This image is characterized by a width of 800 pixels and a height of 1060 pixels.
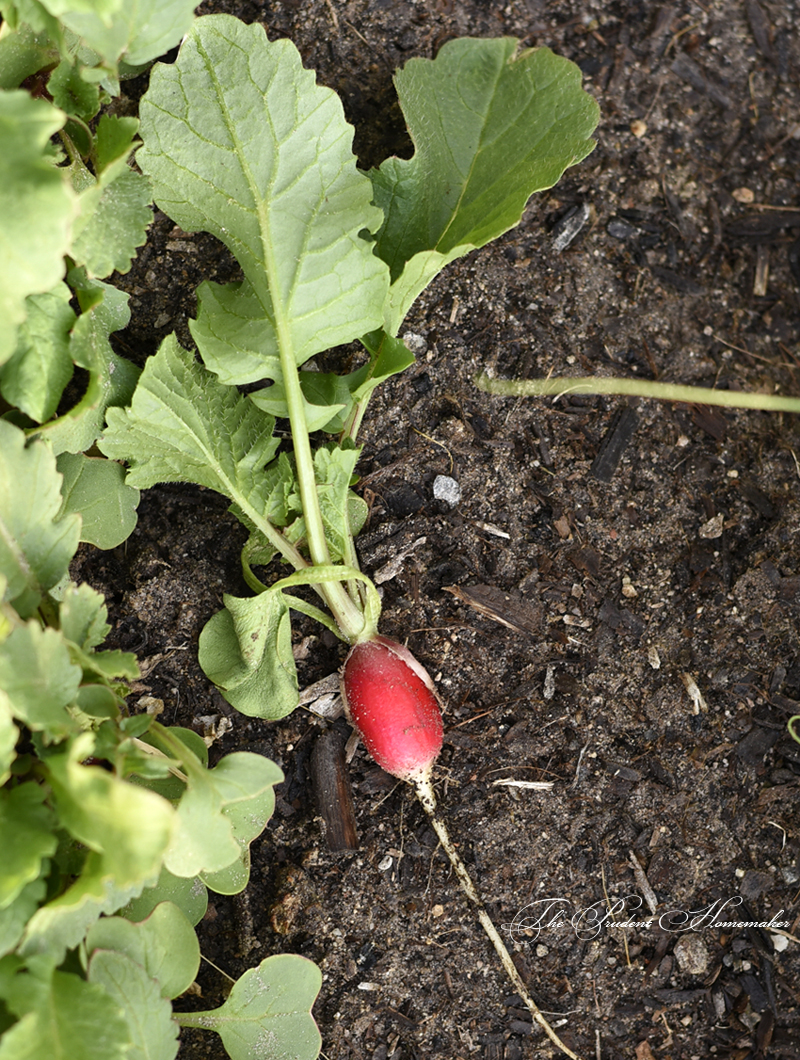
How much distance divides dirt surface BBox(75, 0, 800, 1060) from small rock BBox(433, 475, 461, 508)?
0.07 ft

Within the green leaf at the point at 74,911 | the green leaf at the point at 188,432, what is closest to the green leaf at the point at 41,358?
the green leaf at the point at 188,432

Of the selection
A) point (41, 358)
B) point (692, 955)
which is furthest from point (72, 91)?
point (692, 955)

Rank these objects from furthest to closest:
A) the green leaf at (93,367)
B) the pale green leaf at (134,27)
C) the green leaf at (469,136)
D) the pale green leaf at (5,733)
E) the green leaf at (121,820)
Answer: the green leaf at (469,136) → the green leaf at (93,367) → the pale green leaf at (134,27) → the pale green leaf at (5,733) → the green leaf at (121,820)

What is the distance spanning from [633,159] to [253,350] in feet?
3.26

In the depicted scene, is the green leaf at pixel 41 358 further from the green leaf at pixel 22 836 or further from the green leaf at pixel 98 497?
the green leaf at pixel 22 836

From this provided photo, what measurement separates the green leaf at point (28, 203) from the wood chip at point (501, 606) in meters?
0.98

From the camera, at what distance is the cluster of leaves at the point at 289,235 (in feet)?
4.82

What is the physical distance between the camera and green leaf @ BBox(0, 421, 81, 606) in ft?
4.10

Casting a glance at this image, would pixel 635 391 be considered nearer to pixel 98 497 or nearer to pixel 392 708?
pixel 392 708

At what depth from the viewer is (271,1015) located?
1522 millimetres

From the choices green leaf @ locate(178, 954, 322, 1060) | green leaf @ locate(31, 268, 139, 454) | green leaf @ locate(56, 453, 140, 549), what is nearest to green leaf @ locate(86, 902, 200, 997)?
green leaf @ locate(178, 954, 322, 1060)

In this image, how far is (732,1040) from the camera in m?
1.73

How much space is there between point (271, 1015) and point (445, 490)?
3.40ft

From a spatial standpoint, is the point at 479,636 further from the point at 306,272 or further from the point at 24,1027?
the point at 24,1027
